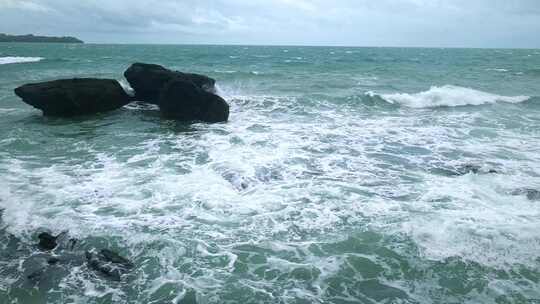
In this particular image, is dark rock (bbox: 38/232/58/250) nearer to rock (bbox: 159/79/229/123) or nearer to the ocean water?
the ocean water

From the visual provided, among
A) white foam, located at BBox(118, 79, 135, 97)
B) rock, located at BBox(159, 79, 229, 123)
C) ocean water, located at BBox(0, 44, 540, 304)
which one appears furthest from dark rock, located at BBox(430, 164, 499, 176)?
white foam, located at BBox(118, 79, 135, 97)

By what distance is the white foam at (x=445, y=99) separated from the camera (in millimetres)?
21422

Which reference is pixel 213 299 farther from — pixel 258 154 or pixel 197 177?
pixel 258 154

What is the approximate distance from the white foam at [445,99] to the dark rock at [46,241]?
1838 centimetres

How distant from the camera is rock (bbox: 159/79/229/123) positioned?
16.0 metres

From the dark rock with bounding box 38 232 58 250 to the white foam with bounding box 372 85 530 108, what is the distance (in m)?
18.4

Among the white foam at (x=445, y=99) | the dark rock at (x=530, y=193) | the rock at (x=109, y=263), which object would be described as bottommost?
the rock at (x=109, y=263)

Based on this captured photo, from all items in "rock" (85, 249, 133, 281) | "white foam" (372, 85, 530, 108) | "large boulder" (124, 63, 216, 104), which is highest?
"large boulder" (124, 63, 216, 104)

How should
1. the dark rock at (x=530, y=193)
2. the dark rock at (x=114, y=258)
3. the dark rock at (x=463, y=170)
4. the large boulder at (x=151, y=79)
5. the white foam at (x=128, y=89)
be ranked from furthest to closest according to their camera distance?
the white foam at (x=128, y=89), the large boulder at (x=151, y=79), the dark rock at (x=463, y=170), the dark rock at (x=530, y=193), the dark rock at (x=114, y=258)

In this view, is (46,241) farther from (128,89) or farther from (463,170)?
(128,89)

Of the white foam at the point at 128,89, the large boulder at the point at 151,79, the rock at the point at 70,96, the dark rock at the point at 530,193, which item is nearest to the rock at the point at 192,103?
the large boulder at the point at 151,79

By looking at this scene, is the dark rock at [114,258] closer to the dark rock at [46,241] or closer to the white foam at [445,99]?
the dark rock at [46,241]

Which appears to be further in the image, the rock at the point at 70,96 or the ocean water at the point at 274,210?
the rock at the point at 70,96

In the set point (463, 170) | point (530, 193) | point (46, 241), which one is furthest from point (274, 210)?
point (530, 193)
